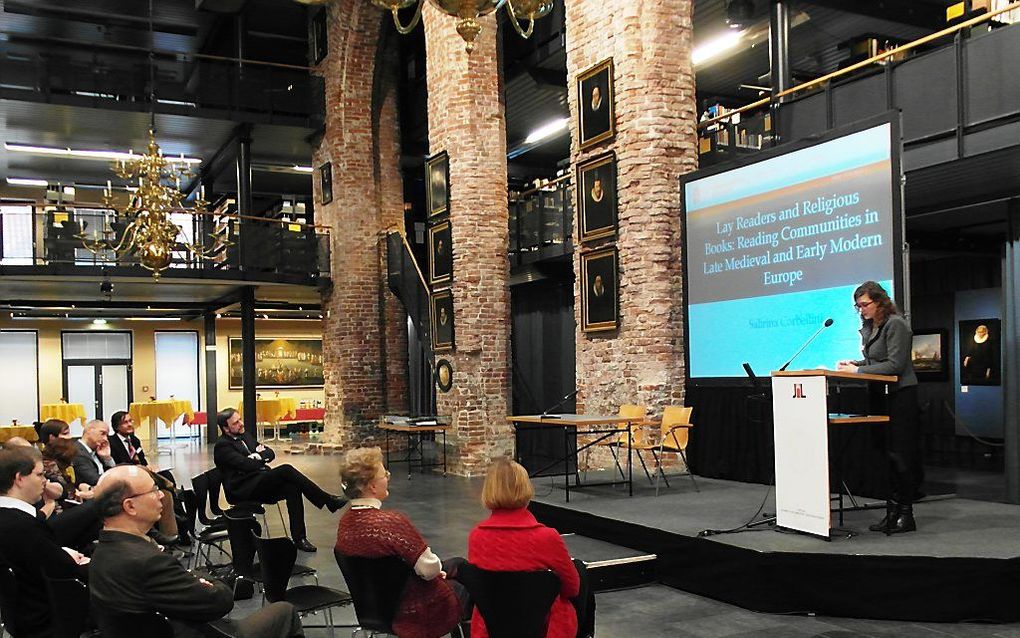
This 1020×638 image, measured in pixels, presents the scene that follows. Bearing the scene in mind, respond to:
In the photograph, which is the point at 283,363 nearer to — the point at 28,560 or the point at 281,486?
the point at 281,486

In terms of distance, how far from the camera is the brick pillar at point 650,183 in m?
8.50

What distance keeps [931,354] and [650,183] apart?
6276mm

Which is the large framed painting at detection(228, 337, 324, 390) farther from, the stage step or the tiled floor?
the stage step

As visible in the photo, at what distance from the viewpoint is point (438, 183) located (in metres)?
12.2

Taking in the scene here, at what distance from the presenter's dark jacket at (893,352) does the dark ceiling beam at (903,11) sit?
6.86m

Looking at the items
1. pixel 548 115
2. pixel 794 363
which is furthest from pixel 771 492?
pixel 548 115

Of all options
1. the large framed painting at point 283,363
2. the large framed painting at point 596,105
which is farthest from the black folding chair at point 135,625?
the large framed painting at point 283,363

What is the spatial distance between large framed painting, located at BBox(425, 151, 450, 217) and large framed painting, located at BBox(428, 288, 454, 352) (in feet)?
3.93

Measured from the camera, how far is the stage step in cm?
550

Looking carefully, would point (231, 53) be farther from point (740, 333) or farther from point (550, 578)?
point (550, 578)

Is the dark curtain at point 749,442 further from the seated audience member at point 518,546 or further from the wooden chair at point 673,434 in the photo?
the seated audience member at point 518,546

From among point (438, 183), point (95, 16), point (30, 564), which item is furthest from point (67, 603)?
point (95, 16)

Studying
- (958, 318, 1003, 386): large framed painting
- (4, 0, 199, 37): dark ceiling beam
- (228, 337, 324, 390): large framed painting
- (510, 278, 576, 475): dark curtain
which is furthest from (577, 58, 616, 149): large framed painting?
(228, 337, 324, 390): large framed painting

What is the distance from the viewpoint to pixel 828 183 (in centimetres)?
666
